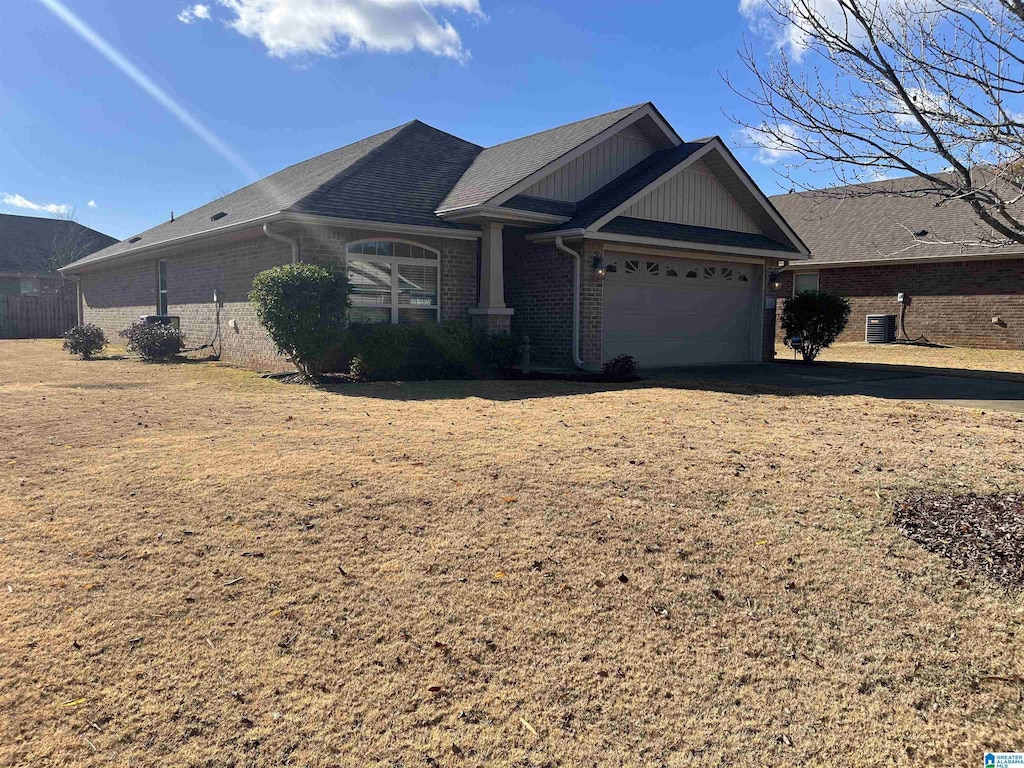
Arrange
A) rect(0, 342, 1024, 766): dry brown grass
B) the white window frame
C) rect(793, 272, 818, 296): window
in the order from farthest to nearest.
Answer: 1. rect(793, 272, 818, 296): window
2. the white window frame
3. rect(0, 342, 1024, 766): dry brown grass

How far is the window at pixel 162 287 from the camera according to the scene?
19656 mm

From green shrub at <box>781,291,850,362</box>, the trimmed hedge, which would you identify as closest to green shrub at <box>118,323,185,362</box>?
the trimmed hedge

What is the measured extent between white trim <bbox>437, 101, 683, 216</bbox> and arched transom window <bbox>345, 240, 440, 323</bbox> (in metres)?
1.09

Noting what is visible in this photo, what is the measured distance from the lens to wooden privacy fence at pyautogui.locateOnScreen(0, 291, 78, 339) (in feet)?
93.2

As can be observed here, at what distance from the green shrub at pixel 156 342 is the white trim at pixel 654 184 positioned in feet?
34.5

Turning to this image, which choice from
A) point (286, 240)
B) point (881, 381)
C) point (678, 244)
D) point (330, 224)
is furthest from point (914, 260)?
point (286, 240)

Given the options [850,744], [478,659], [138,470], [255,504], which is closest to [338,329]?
[138,470]

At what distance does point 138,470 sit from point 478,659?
4009 millimetres

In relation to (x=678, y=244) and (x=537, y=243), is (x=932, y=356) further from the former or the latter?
(x=537, y=243)

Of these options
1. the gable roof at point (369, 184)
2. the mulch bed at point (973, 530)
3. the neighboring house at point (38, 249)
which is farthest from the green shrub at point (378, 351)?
the neighboring house at point (38, 249)

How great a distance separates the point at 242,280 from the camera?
15180 millimetres

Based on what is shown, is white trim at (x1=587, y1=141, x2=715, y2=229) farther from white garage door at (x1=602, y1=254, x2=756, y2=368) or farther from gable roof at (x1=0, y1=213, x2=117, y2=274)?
gable roof at (x1=0, y1=213, x2=117, y2=274)

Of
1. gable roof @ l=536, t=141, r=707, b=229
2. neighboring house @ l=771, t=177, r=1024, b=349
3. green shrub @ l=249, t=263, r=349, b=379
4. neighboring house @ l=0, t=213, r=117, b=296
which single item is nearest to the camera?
green shrub @ l=249, t=263, r=349, b=379

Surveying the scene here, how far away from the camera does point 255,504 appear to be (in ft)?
16.2
